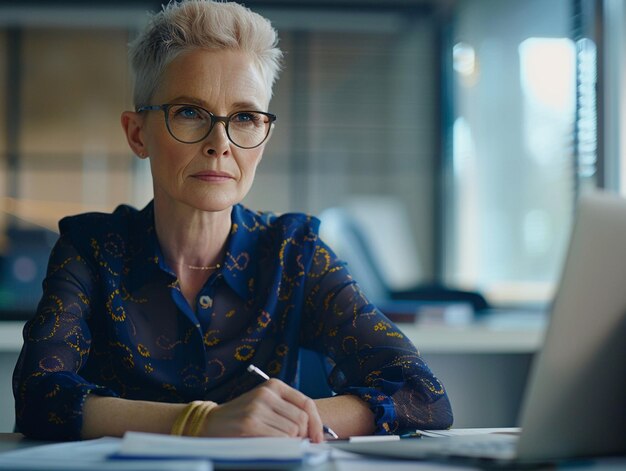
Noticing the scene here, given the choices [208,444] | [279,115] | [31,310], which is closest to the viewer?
[208,444]

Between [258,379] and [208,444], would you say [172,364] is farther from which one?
[208,444]

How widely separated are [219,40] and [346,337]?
576 mm

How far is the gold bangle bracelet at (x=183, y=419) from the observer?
1.10 m

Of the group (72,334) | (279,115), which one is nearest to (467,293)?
(72,334)

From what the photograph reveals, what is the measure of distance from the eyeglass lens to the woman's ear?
128 millimetres

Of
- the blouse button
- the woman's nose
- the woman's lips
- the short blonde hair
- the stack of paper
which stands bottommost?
the stack of paper

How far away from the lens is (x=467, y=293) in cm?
386

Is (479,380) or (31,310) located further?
(31,310)

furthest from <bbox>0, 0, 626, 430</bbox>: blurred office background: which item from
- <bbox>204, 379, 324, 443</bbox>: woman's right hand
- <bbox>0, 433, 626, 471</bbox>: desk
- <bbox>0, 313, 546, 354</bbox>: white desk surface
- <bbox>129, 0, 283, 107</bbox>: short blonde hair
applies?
<bbox>0, 433, 626, 471</bbox>: desk

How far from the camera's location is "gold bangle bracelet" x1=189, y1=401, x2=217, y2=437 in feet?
3.59

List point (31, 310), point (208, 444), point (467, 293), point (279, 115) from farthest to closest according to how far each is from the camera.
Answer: point (279, 115), point (467, 293), point (31, 310), point (208, 444)

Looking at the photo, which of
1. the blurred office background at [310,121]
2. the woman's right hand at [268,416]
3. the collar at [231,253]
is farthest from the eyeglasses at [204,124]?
the blurred office background at [310,121]

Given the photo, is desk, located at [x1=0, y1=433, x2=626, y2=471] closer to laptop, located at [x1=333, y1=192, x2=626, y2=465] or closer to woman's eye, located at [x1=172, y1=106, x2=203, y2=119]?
laptop, located at [x1=333, y1=192, x2=626, y2=465]

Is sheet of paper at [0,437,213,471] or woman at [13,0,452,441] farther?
woman at [13,0,452,441]
